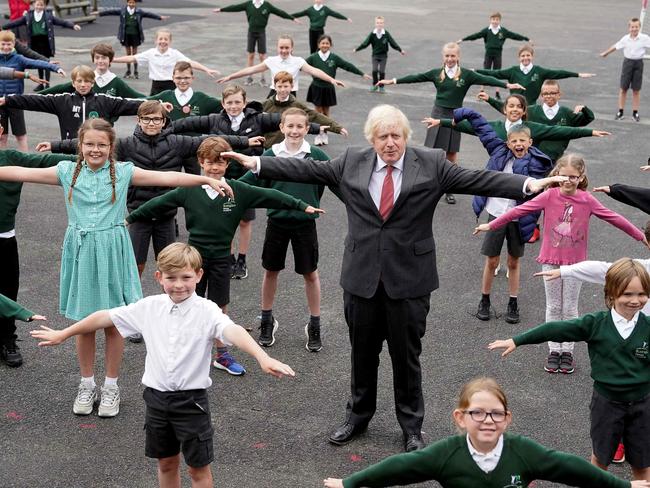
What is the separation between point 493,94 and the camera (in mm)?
21141

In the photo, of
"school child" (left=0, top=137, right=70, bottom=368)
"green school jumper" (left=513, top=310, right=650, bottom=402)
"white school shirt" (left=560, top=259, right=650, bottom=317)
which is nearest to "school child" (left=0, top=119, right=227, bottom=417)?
"school child" (left=0, top=137, right=70, bottom=368)

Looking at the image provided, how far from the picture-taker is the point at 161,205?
770 cm

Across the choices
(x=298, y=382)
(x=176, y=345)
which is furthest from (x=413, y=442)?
(x=176, y=345)

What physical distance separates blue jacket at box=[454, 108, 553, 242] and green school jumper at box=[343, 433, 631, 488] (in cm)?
457

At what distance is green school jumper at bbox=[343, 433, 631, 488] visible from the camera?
4.49 meters

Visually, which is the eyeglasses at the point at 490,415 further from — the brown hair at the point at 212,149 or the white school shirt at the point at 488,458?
the brown hair at the point at 212,149

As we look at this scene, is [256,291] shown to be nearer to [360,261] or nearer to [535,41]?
[360,261]

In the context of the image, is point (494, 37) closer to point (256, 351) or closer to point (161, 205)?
point (161, 205)

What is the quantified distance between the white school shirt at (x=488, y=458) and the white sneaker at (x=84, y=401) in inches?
141

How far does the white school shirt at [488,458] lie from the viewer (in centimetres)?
451

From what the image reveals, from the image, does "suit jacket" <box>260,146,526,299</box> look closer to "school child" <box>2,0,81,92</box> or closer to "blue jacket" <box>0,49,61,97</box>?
"blue jacket" <box>0,49,61,97</box>

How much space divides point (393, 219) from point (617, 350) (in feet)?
5.21

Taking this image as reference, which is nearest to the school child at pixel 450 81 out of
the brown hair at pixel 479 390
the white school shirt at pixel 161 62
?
the white school shirt at pixel 161 62

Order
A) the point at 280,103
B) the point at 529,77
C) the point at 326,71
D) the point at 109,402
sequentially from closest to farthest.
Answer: the point at 109,402
the point at 280,103
the point at 529,77
the point at 326,71
